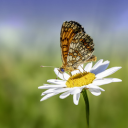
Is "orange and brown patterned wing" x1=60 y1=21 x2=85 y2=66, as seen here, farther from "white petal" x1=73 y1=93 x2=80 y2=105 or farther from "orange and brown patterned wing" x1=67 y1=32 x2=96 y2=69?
"white petal" x1=73 y1=93 x2=80 y2=105

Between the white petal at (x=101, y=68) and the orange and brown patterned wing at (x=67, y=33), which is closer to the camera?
the white petal at (x=101, y=68)

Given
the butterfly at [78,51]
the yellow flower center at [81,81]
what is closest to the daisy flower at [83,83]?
the yellow flower center at [81,81]

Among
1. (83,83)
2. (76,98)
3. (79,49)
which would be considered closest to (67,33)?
(79,49)

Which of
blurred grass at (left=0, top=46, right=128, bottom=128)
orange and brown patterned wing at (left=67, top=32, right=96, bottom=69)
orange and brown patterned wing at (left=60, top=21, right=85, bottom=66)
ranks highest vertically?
orange and brown patterned wing at (left=60, top=21, right=85, bottom=66)

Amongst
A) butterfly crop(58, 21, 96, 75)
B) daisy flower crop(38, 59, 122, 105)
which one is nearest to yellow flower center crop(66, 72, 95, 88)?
daisy flower crop(38, 59, 122, 105)

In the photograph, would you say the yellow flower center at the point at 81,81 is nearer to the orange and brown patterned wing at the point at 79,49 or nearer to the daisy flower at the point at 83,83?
the daisy flower at the point at 83,83

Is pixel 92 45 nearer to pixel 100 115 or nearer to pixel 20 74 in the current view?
pixel 100 115
